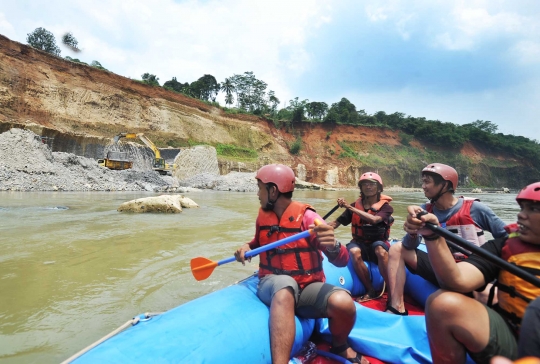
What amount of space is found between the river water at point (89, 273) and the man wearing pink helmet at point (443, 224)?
2.04 m

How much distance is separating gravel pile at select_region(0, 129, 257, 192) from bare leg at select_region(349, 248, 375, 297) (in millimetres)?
15665

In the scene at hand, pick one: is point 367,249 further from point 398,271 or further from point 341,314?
point 341,314

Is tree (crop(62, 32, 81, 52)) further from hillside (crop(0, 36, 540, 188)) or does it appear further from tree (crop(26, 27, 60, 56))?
hillside (crop(0, 36, 540, 188))

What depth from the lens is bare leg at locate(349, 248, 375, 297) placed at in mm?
3113

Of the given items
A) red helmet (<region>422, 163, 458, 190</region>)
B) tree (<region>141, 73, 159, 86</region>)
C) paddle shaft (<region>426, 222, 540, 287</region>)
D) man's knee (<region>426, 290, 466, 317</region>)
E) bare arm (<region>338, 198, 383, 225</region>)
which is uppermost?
tree (<region>141, 73, 159, 86</region>)

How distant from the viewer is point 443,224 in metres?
Answer: 2.71

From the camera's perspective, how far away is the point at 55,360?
2.05 m

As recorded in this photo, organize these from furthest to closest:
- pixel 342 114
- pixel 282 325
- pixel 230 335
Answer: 1. pixel 342 114
2. pixel 282 325
3. pixel 230 335

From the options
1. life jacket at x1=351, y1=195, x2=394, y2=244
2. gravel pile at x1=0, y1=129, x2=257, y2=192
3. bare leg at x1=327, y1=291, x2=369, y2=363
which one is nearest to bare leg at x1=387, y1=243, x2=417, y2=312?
life jacket at x1=351, y1=195, x2=394, y2=244

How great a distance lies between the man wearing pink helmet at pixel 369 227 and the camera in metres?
3.11

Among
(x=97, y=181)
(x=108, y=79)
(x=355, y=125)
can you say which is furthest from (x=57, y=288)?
(x=355, y=125)

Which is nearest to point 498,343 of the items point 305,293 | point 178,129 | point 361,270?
point 305,293

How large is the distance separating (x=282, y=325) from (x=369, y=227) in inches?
72.9

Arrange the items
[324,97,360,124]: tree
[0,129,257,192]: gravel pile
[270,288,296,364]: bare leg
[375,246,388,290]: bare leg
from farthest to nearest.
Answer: [324,97,360,124]: tree, [0,129,257,192]: gravel pile, [375,246,388,290]: bare leg, [270,288,296,364]: bare leg
